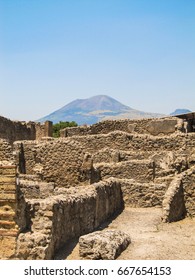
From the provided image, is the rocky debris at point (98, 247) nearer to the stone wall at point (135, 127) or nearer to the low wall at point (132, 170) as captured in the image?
the low wall at point (132, 170)

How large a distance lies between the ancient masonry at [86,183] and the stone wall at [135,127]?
47 millimetres

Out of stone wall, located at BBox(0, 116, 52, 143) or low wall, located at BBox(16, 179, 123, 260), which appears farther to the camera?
stone wall, located at BBox(0, 116, 52, 143)

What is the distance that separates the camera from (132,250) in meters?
9.80

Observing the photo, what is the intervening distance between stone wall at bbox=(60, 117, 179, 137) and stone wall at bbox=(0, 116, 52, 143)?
3.46 m

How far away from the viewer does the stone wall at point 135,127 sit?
77.9 feet

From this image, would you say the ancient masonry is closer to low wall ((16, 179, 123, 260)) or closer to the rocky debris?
low wall ((16, 179, 123, 260))

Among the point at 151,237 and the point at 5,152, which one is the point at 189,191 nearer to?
the point at 151,237

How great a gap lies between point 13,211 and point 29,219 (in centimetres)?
246

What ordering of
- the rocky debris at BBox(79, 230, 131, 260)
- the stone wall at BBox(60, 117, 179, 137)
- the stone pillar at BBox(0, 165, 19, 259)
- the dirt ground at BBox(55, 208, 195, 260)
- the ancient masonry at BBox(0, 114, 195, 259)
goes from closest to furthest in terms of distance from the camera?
the stone pillar at BBox(0, 165, 19, 259)
the ancient masonry at BBox(0, 114, 195, 259)
the rocky debris at BBox(79, 230, 131, 260)
the dirt ground at BBox(55, 208, 195, 260)
the stone wall at BBox(60, 117, 179, 137)

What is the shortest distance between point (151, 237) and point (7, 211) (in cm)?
495

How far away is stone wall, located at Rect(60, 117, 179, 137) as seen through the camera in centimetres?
2375

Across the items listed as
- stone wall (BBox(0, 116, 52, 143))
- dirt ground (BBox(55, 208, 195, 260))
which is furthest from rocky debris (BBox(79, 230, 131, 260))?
stone wall (BBox(0, 116, 52, 143))
